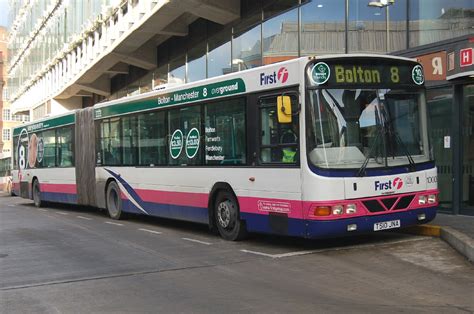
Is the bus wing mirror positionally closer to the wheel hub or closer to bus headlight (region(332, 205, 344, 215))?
bus headlight (region(332, 205, 344, 215))

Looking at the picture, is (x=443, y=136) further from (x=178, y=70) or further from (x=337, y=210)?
(x=178, y=70)

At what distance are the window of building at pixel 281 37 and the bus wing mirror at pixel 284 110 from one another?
8.25 meters

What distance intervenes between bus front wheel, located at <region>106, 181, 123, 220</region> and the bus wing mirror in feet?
23.6

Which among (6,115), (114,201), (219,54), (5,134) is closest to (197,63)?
(219,54)

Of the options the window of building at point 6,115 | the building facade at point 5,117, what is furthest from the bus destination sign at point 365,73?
the window of building at point 6,115

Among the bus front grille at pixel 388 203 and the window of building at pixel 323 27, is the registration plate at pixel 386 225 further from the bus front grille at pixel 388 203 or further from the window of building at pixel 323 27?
the window of building at pixel 323 27

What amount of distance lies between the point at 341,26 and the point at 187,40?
10.4m

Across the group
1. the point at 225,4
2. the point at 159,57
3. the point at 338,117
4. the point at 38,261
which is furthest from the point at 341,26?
the point at 159,57

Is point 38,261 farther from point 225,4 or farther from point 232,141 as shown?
point 225,4

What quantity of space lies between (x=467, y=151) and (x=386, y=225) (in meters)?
4.34

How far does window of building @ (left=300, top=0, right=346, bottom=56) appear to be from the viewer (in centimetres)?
1555

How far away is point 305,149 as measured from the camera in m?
8.95

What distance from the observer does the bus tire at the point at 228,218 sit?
A: 34.9 ft

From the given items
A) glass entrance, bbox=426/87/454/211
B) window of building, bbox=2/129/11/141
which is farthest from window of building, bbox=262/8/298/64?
window of building, bbox=2/129/11/141
